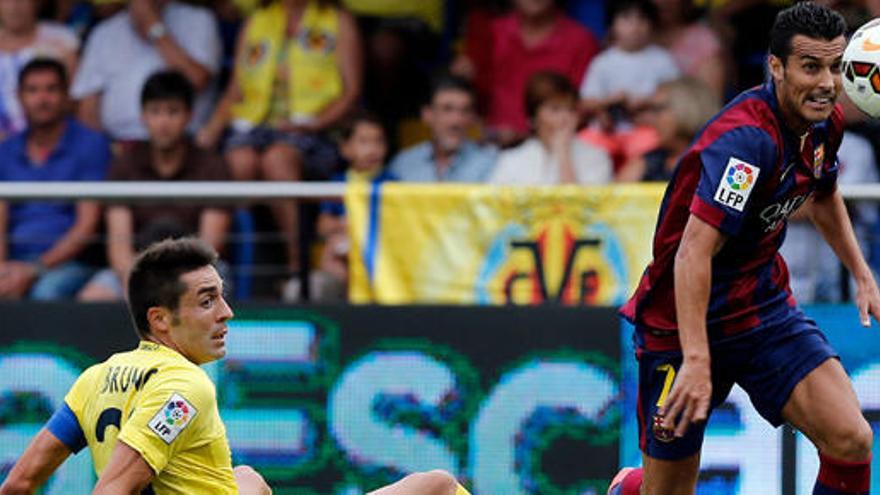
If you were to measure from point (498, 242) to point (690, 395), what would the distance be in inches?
124

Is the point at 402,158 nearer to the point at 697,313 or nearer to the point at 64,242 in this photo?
the point at 64,242

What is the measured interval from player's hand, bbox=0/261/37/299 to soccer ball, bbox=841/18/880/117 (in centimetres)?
505

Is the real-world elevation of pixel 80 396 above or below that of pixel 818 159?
below

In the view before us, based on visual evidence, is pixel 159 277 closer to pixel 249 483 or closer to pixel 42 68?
pixel 249 483

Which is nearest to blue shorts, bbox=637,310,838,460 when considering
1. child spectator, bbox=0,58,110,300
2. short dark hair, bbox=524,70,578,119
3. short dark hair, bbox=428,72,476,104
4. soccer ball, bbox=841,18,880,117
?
soccer ball, bbox=841,18,880,117

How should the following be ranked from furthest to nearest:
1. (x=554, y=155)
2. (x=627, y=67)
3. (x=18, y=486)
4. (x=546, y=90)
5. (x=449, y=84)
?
(x=627, y=67)
(x=449, y=84)
(x=546, y=90)
(x=554, y=155)
(x=18, y=486)

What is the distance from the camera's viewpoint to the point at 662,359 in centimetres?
708

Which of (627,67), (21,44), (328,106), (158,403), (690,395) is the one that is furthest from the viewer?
(21,44)

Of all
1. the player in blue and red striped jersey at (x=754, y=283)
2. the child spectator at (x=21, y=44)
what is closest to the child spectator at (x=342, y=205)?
the child spectator at (x=21, y=44)

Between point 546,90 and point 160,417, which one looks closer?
point 160,417

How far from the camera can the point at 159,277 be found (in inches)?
253

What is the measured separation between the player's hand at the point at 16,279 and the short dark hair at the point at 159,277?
12.6 feet

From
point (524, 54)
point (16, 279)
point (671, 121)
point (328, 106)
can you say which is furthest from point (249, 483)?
point (524, 54)

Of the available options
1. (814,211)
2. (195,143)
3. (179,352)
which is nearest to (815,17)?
(814,211)
